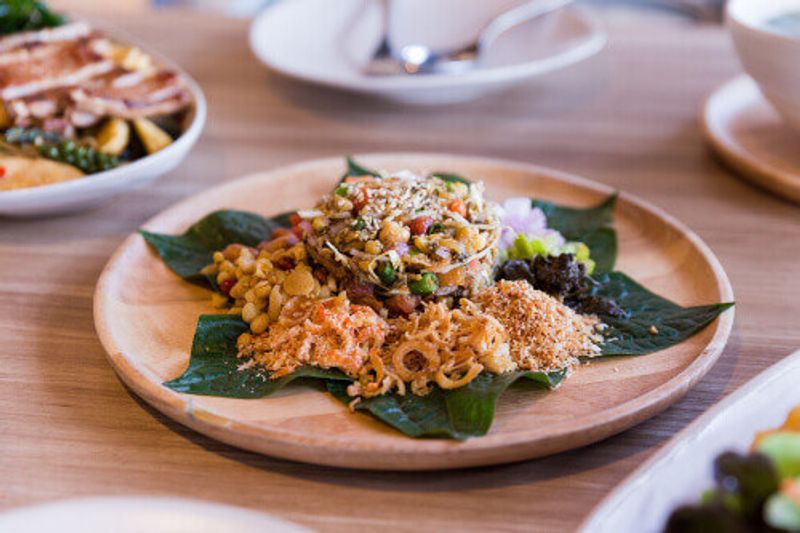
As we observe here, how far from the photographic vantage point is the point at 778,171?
2848 mm

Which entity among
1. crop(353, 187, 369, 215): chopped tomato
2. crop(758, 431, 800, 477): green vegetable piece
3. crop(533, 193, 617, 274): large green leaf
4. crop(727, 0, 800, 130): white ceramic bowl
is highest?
crop(727, 0, 800, 130): white ceramic bowl

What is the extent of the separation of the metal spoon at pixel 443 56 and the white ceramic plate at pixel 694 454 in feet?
7.21

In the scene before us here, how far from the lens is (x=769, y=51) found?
2.64 metres

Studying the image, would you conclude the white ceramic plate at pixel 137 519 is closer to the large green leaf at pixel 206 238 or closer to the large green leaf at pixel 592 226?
the large green leaf at pixel 206 238

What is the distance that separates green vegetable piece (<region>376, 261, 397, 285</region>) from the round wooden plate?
32 cm

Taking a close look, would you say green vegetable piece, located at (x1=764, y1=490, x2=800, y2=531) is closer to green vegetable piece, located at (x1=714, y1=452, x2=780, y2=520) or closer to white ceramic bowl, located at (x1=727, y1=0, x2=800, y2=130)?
green vegetable piece, located at (x1=714, y1=452, x2=780, y2=520)

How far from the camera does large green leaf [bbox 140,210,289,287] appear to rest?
2334 mm

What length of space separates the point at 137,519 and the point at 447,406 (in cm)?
66

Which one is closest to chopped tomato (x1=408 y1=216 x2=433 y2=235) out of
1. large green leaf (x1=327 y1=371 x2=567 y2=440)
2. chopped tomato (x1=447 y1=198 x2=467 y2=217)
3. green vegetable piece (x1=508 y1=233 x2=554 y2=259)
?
chopped tomato (x1=447 y1=198 x2=467 y2=217)

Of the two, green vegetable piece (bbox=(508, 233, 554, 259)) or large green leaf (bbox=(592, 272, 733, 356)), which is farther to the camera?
green vegetable piece (bbox=(508, 233, 554, 259))

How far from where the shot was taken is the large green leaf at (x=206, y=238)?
233 centimetres

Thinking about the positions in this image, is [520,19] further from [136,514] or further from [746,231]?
[136,514]

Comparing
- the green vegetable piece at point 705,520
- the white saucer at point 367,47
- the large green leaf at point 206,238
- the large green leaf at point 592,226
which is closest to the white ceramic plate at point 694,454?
the green vegetable piece at point 705,520

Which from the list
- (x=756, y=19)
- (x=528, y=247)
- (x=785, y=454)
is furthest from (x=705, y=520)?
(x=756, y=19)
